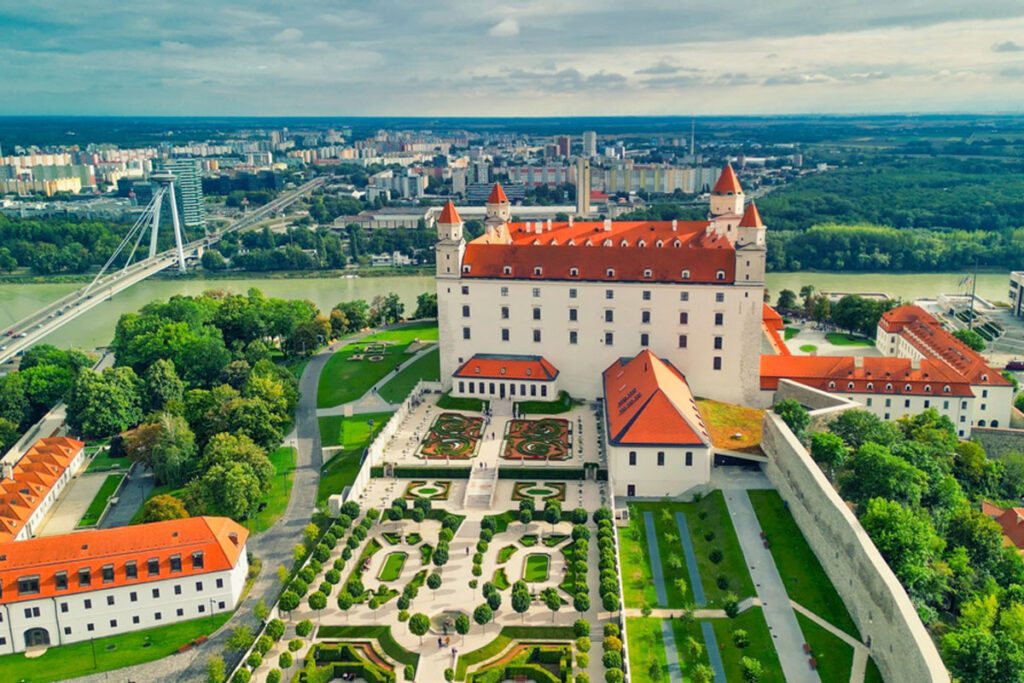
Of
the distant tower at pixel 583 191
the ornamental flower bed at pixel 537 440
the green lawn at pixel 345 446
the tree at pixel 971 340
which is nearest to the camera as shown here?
the green lawn at pixel 345 446

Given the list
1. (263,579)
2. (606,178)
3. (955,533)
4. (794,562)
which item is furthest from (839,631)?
(606,178)

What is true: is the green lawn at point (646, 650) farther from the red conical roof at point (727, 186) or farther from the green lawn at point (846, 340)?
the green lawn at point (846, 340)

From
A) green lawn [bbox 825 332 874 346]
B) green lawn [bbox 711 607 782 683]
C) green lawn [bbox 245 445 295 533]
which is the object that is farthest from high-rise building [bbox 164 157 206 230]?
green lawn [bbox 711 607 782 683]

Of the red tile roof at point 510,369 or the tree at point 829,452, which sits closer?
the tree at point 829,452

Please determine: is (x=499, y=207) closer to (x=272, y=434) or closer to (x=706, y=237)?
(x=706, y=237)

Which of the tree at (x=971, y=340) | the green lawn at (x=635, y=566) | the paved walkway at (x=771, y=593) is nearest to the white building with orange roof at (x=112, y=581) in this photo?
the green lawn at (x=635, y=566)

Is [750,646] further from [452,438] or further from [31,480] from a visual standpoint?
[31,480]
